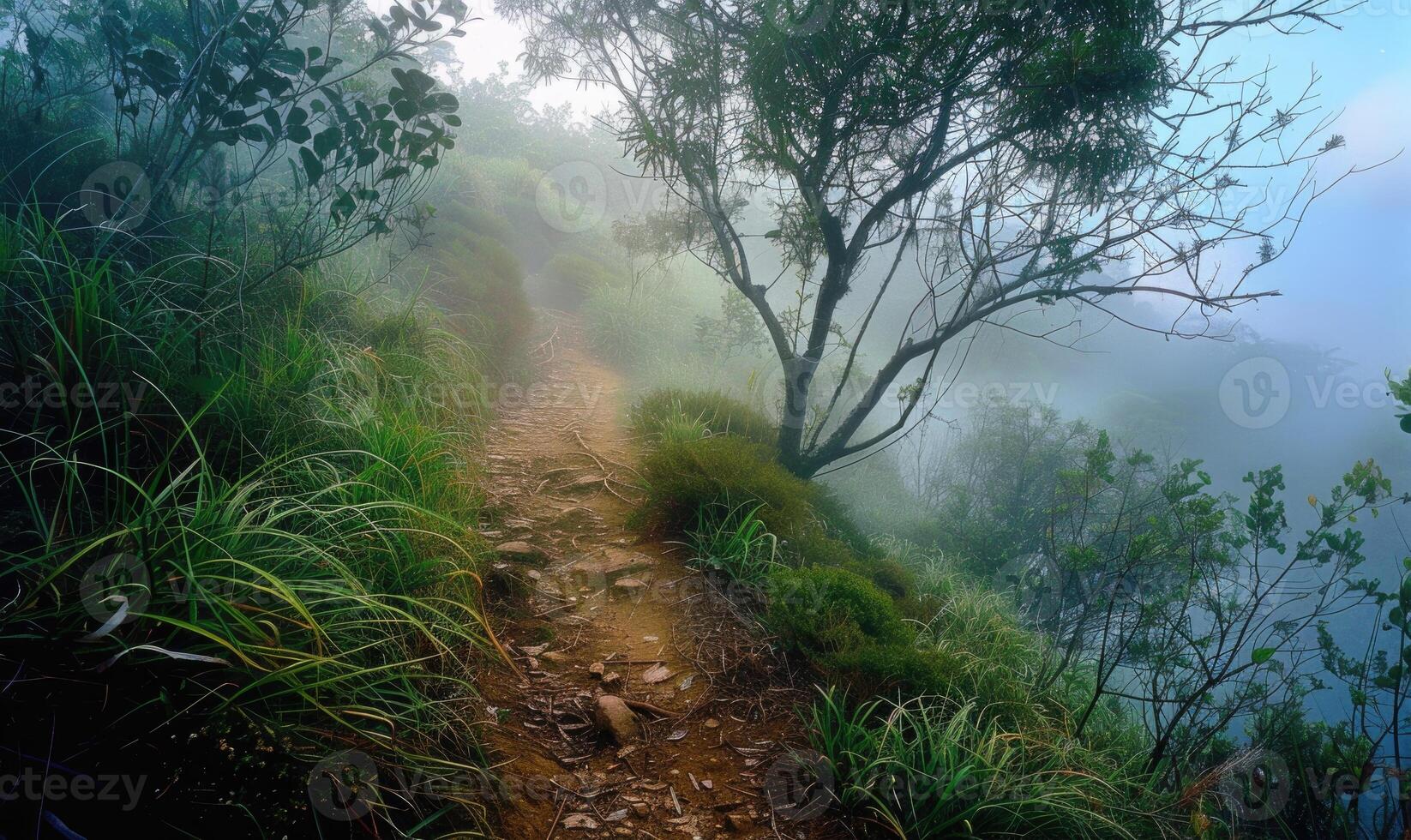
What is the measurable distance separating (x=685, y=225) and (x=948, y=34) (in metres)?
2.81

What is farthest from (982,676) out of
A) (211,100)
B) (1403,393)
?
(211,100)

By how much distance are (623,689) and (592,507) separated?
1543 mm

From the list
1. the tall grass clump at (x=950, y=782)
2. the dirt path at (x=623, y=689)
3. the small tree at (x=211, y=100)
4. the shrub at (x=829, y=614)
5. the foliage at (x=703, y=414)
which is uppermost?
the small tree at (x=211, y=100)

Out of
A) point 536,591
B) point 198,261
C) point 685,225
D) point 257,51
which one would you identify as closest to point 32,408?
point 198,261

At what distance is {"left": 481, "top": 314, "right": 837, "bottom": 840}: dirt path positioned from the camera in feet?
5.41

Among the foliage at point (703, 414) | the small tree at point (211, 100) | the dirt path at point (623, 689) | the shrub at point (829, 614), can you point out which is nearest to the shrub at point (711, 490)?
the dirt path at point (623, 689)

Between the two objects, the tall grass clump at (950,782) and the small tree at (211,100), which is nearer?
the tall grass clump at (950,782)

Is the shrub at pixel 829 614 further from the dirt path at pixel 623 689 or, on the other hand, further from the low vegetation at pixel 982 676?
the dirt path at pixel 623 689

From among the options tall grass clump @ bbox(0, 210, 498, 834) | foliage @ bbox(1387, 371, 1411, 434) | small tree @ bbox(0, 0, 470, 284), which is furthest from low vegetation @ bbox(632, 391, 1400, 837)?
small tree @ bbox(0, 0, 470, 284)

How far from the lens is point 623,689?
215 centimetres

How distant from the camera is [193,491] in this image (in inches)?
76.7

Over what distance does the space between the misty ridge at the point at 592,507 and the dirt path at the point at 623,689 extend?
2 centimetres

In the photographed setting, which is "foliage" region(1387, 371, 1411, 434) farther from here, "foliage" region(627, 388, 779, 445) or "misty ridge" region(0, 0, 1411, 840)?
"foliage" region(627, 388, 779, 445)

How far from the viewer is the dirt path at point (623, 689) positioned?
5.41 ft
